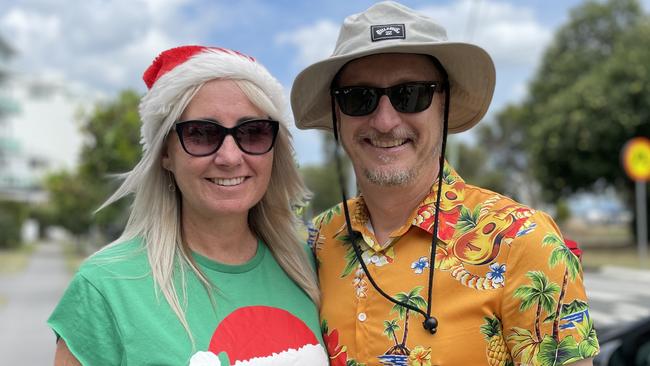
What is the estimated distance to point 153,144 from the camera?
239 centimetres

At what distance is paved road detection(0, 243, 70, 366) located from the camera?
8.80m

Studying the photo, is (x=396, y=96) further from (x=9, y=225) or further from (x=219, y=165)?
(x=9, y=225)

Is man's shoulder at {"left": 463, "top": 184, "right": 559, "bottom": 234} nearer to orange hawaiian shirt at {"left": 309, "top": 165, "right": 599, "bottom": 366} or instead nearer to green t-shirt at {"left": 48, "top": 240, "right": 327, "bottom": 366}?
orange hawaiian shirt at {"left": 309, "top": 165, "right": 599, "bottom": 366}

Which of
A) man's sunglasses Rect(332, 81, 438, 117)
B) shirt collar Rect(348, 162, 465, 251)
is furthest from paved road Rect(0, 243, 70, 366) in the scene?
man's sunglasses Rect(332, 81, 438, 117)

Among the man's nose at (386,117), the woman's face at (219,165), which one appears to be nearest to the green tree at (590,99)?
the man's nose at (386,117)

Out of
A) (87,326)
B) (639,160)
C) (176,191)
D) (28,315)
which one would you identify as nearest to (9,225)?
(28,315)

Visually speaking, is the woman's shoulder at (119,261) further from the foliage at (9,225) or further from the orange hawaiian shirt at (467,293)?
the foliage at (9,225)

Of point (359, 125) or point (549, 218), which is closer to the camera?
point (549, 218)

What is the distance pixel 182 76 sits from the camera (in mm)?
2287

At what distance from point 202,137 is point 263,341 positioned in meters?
0.72

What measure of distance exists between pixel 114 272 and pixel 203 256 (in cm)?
36

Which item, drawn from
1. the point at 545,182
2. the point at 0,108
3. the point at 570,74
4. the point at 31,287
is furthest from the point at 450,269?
the point at 0,108

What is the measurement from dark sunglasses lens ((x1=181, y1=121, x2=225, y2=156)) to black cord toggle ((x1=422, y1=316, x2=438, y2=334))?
91cm

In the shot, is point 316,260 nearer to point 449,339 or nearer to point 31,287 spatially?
point 449,339
